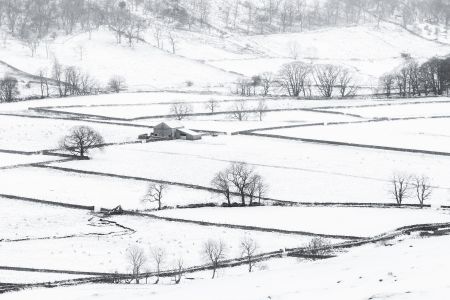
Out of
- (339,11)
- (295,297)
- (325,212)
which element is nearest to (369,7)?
(339,11)

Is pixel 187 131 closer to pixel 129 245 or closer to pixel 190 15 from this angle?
pixel 129 245

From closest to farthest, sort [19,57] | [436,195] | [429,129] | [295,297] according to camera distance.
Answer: [295,297], [436,195], [429,129], [19,57]

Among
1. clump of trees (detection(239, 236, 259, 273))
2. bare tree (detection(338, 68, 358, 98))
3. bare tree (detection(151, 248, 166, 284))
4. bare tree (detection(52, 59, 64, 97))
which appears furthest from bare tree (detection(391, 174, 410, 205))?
bare tree (detection(52, 59, 64, 97))

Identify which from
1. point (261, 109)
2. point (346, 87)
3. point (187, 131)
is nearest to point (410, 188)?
point (187, 131)

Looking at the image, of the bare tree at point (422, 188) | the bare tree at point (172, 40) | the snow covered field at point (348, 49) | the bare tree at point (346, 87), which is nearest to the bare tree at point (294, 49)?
the snow covered field at point (348, 49)

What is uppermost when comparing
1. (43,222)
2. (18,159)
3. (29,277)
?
(18,159)

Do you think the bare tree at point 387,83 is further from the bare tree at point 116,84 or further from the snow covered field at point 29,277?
the snow covered field at point 29,277

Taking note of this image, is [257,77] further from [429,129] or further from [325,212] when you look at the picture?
[325,212]
